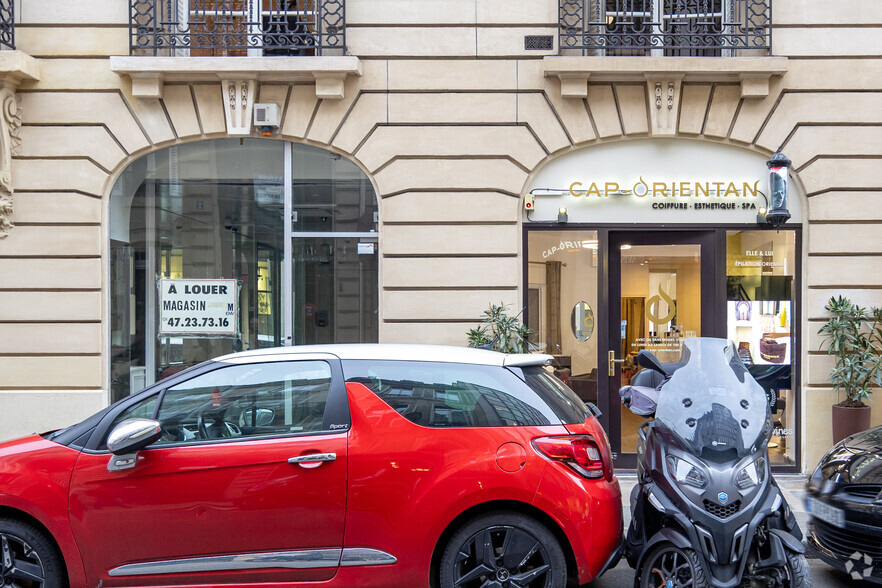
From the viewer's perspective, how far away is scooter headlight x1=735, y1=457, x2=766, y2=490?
13.5 ft

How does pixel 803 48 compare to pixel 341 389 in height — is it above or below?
above

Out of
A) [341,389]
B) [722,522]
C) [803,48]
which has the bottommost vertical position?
[722,522]

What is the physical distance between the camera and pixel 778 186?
8461 millimetres

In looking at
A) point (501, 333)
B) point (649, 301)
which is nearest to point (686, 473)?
point (501, 333)

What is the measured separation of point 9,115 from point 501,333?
6.15m

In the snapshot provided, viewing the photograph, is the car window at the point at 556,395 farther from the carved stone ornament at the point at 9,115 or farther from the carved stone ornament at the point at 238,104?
the carved stone ornament at the point at 9,115

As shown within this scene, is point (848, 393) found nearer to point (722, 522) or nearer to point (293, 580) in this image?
point (722, 522)

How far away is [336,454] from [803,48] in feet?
25.0

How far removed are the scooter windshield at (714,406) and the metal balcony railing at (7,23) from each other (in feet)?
27.4

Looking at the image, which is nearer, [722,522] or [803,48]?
[722,522]

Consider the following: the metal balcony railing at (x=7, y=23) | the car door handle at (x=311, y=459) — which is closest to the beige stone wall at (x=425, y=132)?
the metal balcony railing at (x=7, y=23)

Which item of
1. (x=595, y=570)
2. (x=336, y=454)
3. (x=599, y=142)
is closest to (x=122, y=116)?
(x=599, y=142)

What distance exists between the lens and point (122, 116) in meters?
8.91

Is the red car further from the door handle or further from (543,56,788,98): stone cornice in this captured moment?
(543,56,788,98): stone cornice
